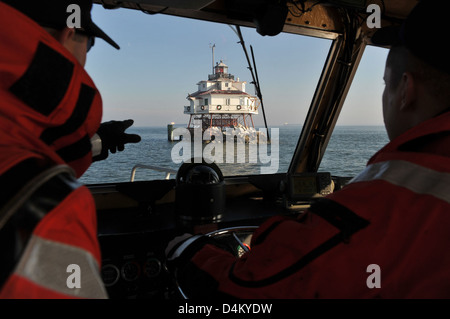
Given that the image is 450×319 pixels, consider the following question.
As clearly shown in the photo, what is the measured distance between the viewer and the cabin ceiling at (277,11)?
178cm

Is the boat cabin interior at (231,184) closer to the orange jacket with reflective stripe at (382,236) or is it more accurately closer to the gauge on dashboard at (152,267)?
the gauge on dashboard at (152,267)

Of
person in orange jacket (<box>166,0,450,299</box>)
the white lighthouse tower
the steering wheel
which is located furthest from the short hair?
the white lighthouse tower

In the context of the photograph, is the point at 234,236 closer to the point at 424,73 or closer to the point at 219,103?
the point at 424,73

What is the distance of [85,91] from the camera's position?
0.55 m

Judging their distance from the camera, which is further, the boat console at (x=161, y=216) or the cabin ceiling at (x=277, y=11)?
the cabin ceiling at (x=277, y=11)

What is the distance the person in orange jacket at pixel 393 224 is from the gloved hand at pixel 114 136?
0.91 m

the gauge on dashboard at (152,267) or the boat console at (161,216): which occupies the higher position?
the boat console at (161,216)

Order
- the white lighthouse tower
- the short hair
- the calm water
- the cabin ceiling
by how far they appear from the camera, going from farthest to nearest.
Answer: the white lighthouse tower → the calm water → the cabin ceiling → the short hair

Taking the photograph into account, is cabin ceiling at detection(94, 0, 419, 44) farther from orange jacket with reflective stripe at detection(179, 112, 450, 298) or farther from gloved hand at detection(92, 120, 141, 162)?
orange jacket with reflective stripe at detection(179, 112, 450, 298)

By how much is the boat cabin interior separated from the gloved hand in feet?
1.13

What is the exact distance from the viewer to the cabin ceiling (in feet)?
5.84

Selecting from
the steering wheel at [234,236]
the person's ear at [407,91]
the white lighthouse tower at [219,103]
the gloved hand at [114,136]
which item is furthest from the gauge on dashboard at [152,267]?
the white lighthouse tower at [219,103]

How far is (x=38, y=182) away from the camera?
0.37m

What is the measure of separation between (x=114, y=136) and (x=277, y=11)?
3.93ft
